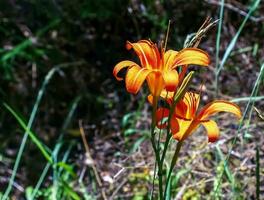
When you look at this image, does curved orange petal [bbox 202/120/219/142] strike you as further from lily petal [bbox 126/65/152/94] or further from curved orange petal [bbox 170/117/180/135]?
lily petal [bbox 126/65/152/94]

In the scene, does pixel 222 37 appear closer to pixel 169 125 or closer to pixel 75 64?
pixel 75 64

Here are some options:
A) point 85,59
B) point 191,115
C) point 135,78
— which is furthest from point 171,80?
point 85,59

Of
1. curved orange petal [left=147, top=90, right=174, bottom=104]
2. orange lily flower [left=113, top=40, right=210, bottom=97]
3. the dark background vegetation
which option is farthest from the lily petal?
the dark background vegetation

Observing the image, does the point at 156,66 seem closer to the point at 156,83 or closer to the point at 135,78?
the point at 156,83

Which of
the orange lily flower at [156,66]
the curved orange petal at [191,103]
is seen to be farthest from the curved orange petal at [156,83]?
the curved orange petal at [191,103]

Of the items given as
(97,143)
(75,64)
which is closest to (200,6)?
(75,64)

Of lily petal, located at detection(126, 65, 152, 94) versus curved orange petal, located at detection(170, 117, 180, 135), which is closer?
lily petal, located at detection(126, 65, 152, 94)
